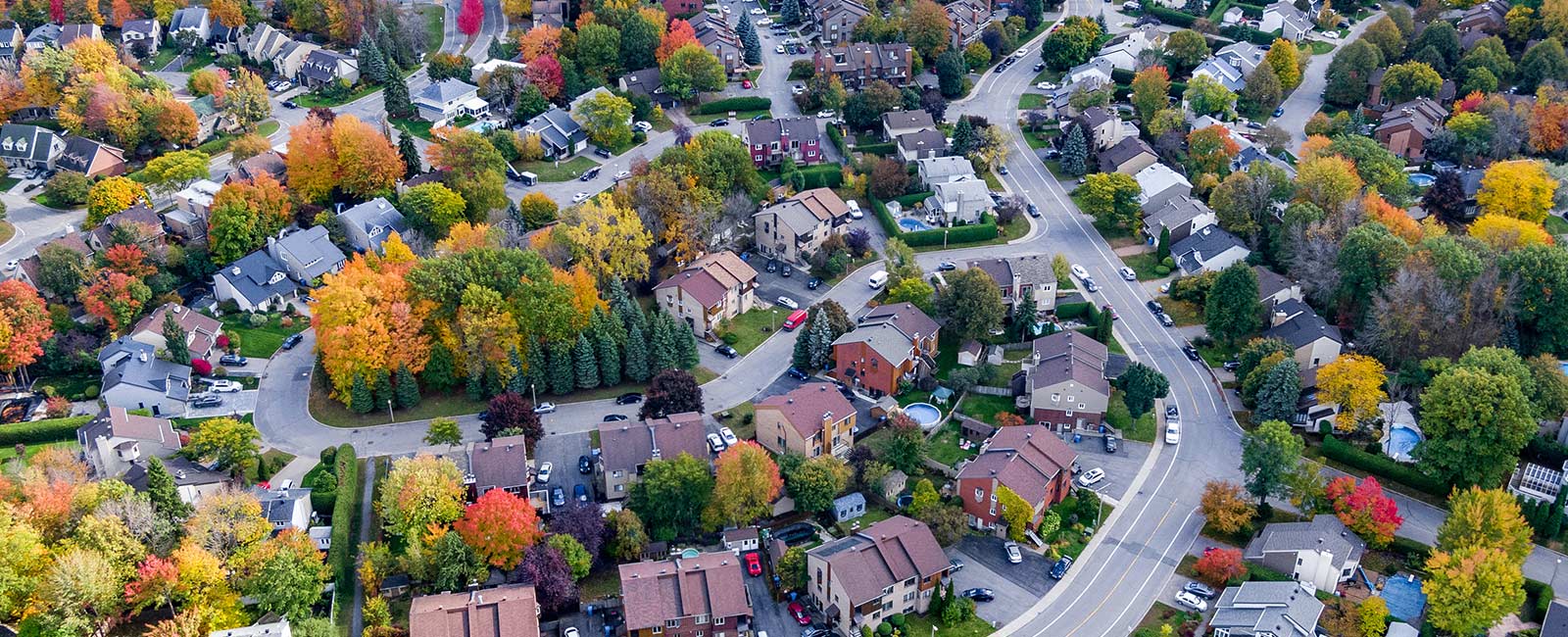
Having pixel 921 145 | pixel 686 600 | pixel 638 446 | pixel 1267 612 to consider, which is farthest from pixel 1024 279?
pixel 686 600

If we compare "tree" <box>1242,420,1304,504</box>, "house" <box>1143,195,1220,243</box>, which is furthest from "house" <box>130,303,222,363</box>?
"house" <box>1143,195,1220,243</box>

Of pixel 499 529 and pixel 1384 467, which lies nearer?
pixel 499 529

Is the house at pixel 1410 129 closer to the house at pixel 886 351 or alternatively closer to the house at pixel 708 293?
the house at pixel 886 351

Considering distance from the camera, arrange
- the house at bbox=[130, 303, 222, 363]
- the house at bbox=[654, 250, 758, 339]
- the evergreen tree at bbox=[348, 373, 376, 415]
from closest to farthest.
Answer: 1. the evergreen tree at bbox=[348, 373, 376, 415]
2. the house at bbox=[130, 303, 222, 363]
3. the house at bbox=[654, 250, 758, 339]

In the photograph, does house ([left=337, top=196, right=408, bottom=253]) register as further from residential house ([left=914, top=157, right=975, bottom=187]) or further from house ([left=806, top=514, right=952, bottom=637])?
house ([left=806, top=514, right=952, bottom=637])

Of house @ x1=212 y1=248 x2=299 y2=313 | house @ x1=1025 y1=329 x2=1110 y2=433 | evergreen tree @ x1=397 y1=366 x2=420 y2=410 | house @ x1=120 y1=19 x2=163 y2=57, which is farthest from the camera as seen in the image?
house @ x1=120 y1=19 x2=163 y2=57

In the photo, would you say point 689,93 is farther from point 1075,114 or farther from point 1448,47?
point 1448,47

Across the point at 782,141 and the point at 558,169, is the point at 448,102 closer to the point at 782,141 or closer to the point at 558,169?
the point at 558,169
